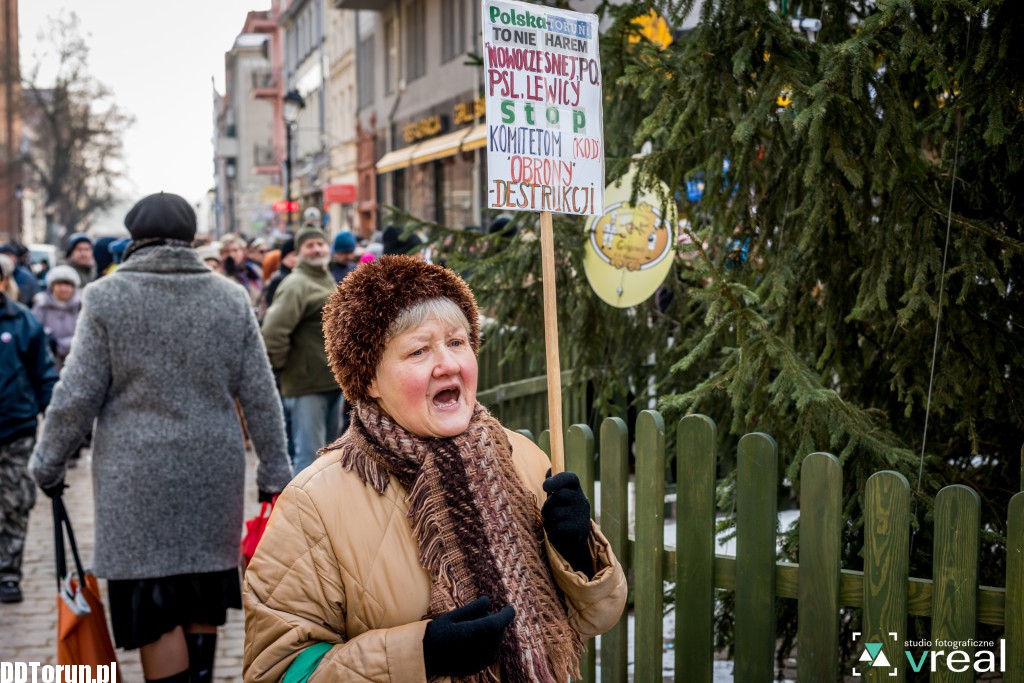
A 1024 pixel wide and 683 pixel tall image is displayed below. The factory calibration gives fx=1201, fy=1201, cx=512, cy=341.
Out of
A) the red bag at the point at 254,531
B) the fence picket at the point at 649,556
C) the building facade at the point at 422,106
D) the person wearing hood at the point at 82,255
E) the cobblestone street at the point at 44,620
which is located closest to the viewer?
the fence picket at the point at 649,556

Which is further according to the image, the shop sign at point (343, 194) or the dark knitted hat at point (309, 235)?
the shop sign at point (343, 194)

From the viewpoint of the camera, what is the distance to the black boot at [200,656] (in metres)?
4.59

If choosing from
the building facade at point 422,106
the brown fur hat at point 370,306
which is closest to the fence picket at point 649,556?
the brown fur hat at point 370,306

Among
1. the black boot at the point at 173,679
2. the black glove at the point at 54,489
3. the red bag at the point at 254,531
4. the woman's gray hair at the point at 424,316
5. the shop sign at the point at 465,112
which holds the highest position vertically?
the shop sign at the point at 465,112

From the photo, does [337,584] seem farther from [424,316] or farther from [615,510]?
[615,510]

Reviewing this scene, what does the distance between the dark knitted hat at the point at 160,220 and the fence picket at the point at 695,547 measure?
6.99 feet

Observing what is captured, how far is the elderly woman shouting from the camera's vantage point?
8.05 ft

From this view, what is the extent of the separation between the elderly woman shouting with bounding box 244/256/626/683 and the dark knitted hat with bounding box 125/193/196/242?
2.06 meters

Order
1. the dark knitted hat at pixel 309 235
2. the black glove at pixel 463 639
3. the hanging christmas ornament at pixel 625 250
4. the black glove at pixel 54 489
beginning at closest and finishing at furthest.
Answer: the black glove at pixel 463 639, the black glove at pixel 54 489, the hanging christmas ornament at pixel 625 250, the dark knitted hat at pixel 309 235

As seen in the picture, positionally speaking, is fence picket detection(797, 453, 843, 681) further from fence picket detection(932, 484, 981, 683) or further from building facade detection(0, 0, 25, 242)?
building facade detection(0, 0, 25, 242)

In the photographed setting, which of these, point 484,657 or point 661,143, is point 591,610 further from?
point 661,143

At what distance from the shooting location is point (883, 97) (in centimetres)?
392

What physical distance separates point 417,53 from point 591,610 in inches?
1129

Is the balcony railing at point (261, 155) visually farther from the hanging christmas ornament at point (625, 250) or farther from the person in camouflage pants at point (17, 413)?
the hanging christmas ornament at point (625, 250)
